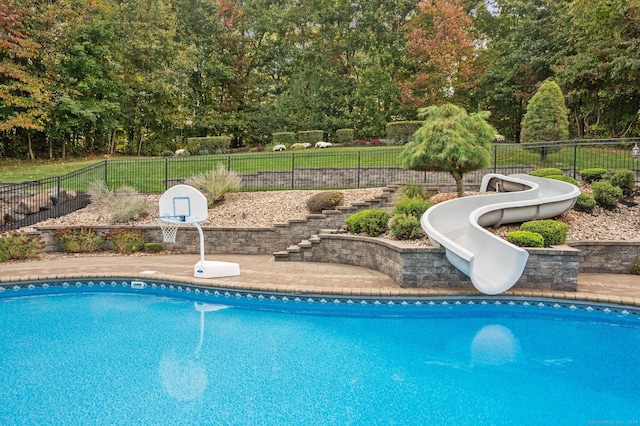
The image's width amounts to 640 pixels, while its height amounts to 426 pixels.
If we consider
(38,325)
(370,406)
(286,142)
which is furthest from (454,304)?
(286,142)

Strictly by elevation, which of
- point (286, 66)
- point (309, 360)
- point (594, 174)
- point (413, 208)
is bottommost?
point (309, 360)

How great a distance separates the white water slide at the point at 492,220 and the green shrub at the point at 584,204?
1.17ft

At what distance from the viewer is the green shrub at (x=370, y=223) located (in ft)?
30.6

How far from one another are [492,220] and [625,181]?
4.55 m

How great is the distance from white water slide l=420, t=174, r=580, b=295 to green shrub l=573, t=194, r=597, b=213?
358mm

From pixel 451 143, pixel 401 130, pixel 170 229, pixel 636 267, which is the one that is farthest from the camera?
pixel 401 130

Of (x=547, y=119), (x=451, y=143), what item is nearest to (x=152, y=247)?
(x=451, y=143)

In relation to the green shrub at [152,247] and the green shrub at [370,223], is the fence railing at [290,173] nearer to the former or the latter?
the green shrub at [152,247]

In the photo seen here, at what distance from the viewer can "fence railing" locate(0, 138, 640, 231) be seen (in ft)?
41.7

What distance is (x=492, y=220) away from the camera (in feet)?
29.6

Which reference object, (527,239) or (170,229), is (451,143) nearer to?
(527,239)

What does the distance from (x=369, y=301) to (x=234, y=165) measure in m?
11.9

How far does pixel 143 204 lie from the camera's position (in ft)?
40.3

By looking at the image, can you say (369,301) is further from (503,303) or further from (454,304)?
(503,303)
